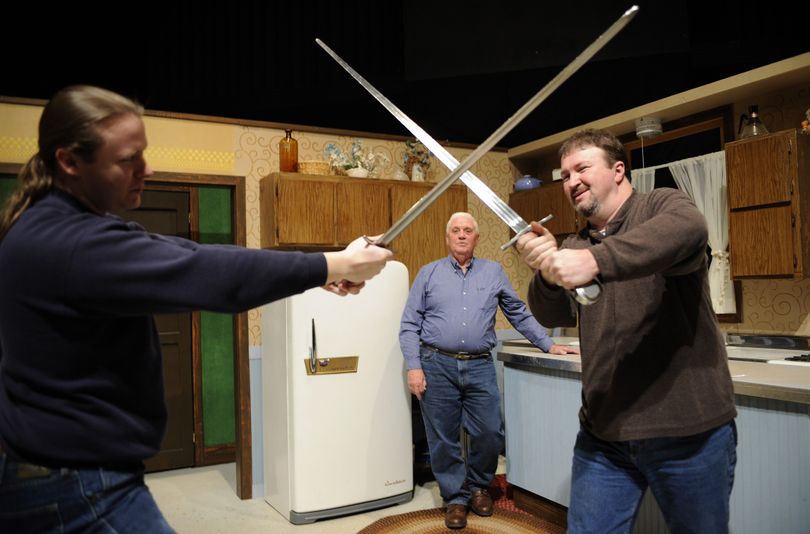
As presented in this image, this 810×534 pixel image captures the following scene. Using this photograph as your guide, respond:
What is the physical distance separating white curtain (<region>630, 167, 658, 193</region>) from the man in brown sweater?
113 inches

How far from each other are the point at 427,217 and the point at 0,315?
11.7 ft

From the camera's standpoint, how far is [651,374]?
152 cm

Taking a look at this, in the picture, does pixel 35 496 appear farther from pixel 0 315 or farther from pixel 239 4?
pixel 239 4

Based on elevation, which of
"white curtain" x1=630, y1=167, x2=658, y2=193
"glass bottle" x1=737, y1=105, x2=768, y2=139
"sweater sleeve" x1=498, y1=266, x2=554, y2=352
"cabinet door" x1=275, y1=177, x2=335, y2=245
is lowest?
"sweater sleeve" x1=498, y1=266, x2=554, y2=352

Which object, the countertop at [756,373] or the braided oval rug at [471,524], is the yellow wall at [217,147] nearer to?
the braided oval rug at [471,524]

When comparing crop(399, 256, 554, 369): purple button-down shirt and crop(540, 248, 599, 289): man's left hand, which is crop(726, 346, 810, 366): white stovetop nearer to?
crop(399, 256, 554, 369): purple button-down shirt

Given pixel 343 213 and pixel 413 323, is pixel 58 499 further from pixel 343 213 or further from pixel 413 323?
pixel 343 213

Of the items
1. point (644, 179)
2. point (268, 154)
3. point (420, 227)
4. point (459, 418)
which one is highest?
point (268, 154)

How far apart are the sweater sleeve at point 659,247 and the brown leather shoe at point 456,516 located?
2221 mm

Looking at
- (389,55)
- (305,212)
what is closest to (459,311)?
(305,212)

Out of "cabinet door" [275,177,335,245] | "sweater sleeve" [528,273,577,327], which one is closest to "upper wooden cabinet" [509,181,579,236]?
"cabinet door" [275,177,335,245]

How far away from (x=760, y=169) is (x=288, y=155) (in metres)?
2.73

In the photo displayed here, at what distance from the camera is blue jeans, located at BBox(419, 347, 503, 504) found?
11.2 ft

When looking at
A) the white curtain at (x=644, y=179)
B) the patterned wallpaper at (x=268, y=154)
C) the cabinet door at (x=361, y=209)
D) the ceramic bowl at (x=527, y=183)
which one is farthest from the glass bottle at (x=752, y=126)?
the cabinet door at (x=361, y=209)
